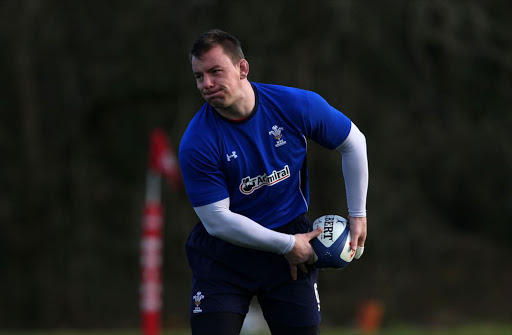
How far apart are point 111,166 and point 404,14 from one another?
25.6 feet

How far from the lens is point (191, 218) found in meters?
19.9

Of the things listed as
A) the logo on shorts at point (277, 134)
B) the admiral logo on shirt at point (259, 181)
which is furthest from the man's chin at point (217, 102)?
the admiral logo on shirt at point (259, 181)

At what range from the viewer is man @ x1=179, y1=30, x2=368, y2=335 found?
4703 millimetres

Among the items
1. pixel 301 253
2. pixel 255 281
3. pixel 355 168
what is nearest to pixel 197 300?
pixel 255 281

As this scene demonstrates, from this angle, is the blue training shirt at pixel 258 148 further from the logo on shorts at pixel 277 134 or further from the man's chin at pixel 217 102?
the man's chin at pixel 217 102

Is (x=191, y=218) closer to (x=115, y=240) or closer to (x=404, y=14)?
(x=115, y=240)

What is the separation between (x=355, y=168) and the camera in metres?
5.00

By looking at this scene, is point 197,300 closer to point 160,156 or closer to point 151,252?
point 151,252

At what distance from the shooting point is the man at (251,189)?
4.70 meters

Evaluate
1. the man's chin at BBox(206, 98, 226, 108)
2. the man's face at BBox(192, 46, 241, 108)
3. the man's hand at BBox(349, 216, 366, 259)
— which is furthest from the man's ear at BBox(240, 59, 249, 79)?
the man's hand at BBox(349, 216, 366, 259)

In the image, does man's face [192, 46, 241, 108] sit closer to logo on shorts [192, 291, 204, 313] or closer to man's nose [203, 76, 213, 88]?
man's nose [203, 76, 213, 88]

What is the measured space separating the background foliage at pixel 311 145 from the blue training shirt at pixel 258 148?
40.7 ft

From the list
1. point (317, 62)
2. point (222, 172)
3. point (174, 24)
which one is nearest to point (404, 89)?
point (317, 62)

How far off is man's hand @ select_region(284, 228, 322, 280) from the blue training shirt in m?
0.23
